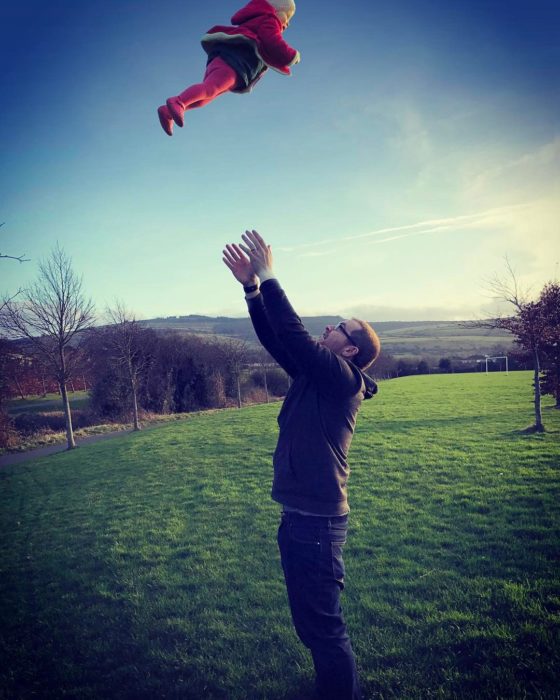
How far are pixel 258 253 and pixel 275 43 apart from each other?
1.17m

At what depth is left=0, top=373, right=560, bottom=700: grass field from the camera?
3408 mm

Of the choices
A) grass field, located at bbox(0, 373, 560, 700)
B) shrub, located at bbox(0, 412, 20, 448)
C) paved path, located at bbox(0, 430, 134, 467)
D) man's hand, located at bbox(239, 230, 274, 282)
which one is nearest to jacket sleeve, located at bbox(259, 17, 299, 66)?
man's hand, located at bbox(239, 230, 274, 282)

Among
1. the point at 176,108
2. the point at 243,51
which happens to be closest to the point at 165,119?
the point at 176,108

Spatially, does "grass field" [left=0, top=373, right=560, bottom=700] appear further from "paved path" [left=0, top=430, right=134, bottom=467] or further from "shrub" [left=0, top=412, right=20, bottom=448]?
"shrub" [left=0, top=412, right=20, bottom=448]

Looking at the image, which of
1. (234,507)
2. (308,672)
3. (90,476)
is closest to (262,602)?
(308,672)

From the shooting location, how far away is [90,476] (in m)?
12.2

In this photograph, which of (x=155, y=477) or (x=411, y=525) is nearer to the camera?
(x=411, y=525)

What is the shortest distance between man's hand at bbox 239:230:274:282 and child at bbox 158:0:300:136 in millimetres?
730

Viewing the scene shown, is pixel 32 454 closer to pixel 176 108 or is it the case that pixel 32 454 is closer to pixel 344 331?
pixel 344 331

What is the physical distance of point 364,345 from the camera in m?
2.76

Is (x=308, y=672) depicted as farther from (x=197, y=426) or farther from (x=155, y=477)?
(x=197, y=426)

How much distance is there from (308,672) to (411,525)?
12.3 feet

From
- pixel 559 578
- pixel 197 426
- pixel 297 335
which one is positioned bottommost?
pixel 197 426

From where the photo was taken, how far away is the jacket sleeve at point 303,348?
2.32m
